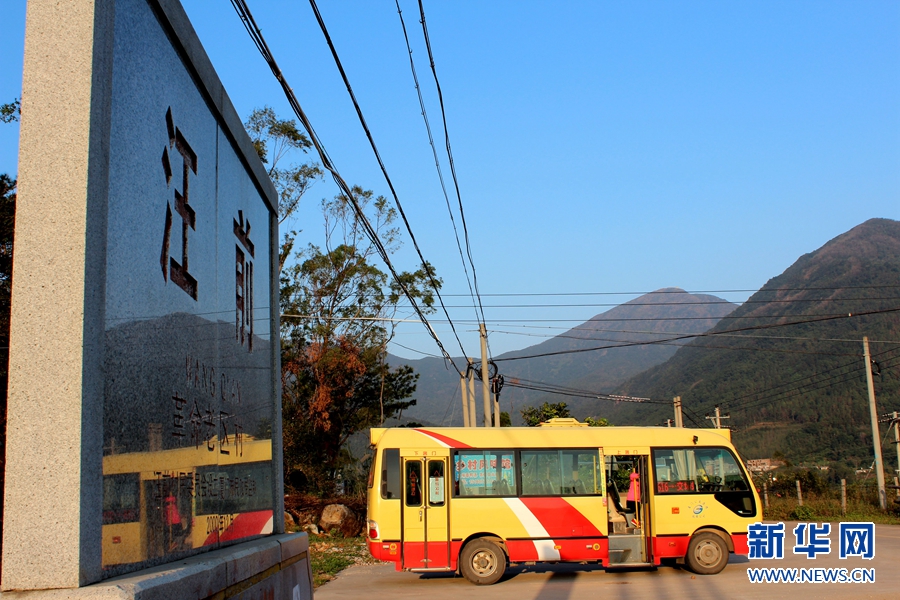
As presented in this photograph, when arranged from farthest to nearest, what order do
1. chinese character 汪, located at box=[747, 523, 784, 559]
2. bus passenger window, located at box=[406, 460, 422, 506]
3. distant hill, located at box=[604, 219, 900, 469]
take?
distant hill, located at box=[604, 219, 900, 469], chinese character 汪, located at box=[747, 523, 784, 559], bus passenger window, located at box=[406, 460, 422, 506]

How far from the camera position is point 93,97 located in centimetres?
237

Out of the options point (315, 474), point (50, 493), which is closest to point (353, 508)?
point (315, 474)

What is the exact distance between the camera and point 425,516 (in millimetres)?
14000

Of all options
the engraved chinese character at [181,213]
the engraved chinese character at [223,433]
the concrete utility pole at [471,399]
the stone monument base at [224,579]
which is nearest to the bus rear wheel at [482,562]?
the stone monument base at [224,579]

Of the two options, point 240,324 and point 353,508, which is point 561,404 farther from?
point 240,324

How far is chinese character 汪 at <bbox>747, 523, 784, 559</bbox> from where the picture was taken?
14500mm

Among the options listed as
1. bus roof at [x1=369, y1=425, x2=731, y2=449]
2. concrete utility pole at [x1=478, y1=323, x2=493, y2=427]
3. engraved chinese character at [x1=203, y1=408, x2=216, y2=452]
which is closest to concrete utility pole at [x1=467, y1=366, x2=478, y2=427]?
concrete utility pole at [x1=478, y1=323, x2=493, y2=427]

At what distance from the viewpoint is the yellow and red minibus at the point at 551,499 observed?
45.9ft

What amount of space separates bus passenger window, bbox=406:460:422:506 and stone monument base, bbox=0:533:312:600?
8.82 m

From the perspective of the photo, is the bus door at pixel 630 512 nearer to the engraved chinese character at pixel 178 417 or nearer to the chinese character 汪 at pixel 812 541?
the chinese character 汪 at pixel 812 541

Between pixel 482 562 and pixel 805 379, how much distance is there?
89.6 meters

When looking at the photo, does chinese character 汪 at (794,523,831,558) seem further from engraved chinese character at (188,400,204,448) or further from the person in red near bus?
engraved chinese character at (188,400,204,448)

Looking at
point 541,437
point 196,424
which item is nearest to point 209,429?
point 196,424

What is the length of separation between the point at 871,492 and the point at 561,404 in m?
13.2
